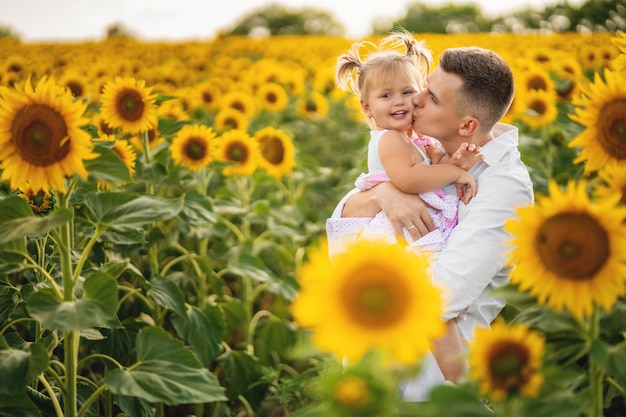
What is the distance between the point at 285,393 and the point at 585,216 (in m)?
1.99

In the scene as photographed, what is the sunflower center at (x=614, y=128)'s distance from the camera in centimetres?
172

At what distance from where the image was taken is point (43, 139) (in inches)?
68.6

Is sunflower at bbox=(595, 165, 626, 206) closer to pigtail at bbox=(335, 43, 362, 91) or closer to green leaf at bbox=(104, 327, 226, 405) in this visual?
green leaf at bbox=(104, 327, 226, 405)

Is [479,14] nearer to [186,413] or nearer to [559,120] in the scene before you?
[559,120]

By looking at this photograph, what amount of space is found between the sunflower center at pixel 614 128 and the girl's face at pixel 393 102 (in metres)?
1.06

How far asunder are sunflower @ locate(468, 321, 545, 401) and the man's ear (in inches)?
49.5

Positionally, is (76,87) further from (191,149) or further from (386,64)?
(386,64)

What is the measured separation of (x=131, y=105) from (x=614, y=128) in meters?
2.26

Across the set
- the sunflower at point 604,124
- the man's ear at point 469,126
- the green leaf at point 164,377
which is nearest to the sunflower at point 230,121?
the man's ear at point 469,126

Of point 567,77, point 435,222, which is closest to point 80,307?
point 435,222

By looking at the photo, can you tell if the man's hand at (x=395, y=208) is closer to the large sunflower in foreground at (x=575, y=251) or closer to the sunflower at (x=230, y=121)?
the large sunflower in foreground at (x=575, y=251)

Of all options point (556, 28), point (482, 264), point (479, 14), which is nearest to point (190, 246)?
point (482, 264)

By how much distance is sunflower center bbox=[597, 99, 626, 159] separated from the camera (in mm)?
1717

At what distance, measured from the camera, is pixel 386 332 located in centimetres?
111
